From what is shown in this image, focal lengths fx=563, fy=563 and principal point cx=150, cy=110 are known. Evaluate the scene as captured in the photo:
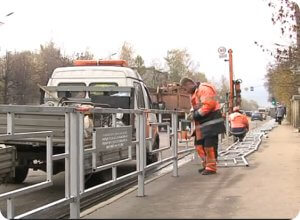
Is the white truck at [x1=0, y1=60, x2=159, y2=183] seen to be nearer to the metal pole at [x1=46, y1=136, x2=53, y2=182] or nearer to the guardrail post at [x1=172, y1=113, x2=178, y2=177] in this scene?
the guardrail post at [x1=172, y1=113, x2=178, y2=177]

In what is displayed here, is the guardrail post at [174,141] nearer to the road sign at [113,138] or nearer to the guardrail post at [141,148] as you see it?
the guardrail post at [141,148]

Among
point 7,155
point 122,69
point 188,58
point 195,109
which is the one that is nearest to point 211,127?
point 195,109

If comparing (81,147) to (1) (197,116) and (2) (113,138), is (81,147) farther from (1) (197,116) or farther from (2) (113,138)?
(1) (197,116)

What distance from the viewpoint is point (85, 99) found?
11.0 m

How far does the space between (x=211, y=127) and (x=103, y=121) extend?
8.28 ft

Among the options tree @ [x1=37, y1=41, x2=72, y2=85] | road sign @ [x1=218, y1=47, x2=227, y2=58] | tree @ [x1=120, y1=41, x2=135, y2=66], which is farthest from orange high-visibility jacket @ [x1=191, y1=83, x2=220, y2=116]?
tree @ [x1=120, y1=41, x2=135, y2=66]

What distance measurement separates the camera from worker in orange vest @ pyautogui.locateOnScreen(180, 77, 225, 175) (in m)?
9.71

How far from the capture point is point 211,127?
32.2 ft

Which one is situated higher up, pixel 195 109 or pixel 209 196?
pixel 195 109

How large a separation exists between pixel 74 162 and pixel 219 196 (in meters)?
2.53

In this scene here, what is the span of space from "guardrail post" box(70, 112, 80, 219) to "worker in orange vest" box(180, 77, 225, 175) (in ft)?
13.4

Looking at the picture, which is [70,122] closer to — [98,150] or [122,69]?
[98,150]

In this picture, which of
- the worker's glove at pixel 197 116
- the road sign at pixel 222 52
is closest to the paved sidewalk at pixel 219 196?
the worker's glove at pixel 197 116

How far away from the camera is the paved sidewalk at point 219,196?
6344 mm
